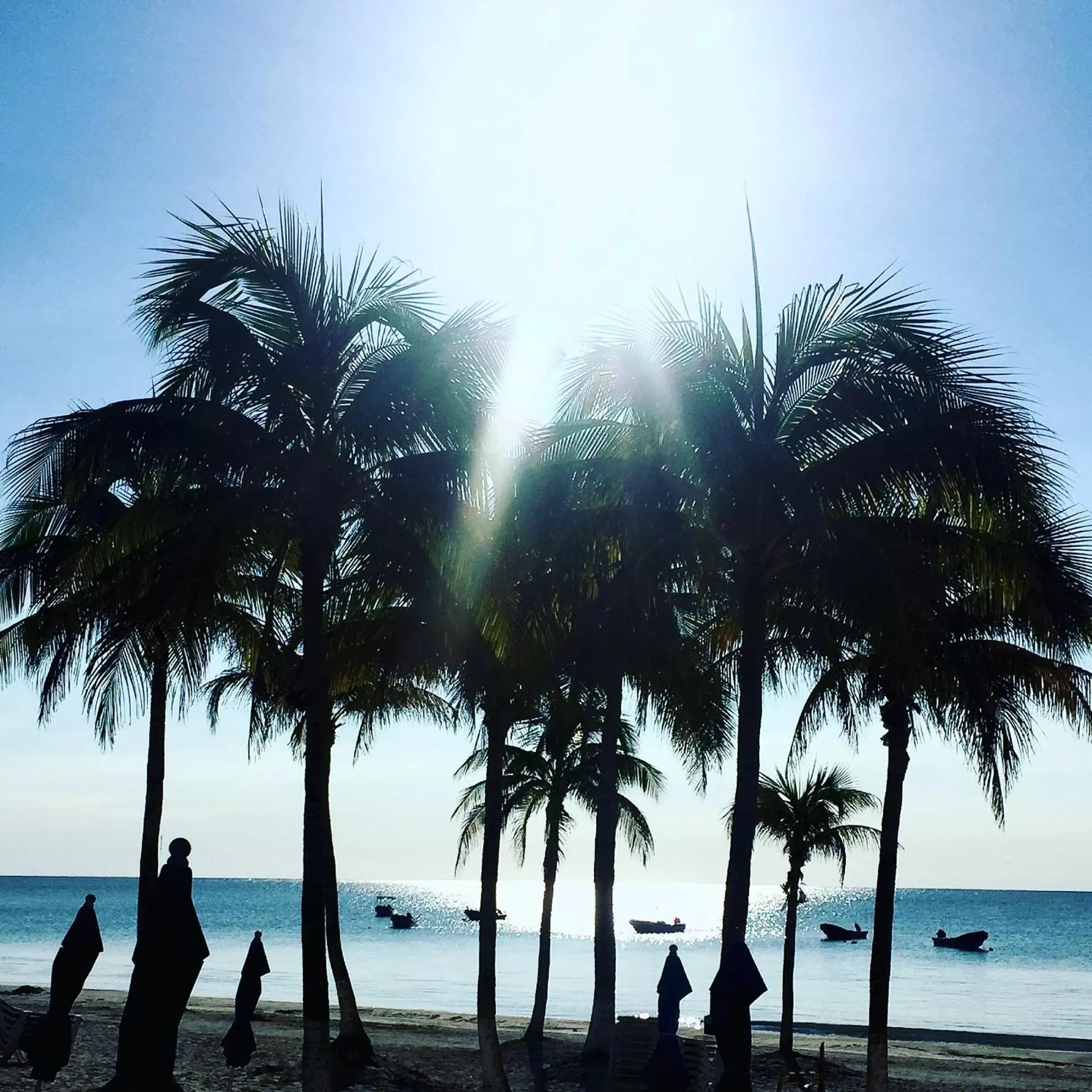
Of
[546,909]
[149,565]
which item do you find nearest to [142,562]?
[149,565]

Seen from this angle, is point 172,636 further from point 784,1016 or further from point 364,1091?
point 784,1016

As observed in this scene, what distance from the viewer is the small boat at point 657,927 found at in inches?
4847

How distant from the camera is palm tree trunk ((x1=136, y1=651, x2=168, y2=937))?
22438 millimetres

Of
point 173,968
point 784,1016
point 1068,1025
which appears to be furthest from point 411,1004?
point 173,968

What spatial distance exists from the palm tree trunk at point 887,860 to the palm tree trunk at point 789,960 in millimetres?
7529

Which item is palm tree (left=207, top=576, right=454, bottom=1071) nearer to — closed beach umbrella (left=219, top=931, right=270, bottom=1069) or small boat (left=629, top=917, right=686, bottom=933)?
closed beach umbrella (left=219, top=931, right=270, bottom=1069)

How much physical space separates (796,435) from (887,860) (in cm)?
707

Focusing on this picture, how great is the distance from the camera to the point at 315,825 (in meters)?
14.4

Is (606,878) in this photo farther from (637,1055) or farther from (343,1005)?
(343,1005)

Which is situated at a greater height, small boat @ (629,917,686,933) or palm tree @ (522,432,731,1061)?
palm tree @ (522,432,731,1061)

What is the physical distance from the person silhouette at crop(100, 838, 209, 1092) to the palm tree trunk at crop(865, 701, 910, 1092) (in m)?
11.0

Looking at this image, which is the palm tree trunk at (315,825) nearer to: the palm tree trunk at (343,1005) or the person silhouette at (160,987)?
the person silhouette at (160,987)

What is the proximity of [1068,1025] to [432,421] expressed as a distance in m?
41.9

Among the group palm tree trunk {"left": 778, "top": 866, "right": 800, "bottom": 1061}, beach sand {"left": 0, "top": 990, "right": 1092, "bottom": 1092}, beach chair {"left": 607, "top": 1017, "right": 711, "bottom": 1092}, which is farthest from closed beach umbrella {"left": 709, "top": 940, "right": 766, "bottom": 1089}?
palm tree trunk {"left": 778, "top": 866, "right": 800, "bottom": 1061}
